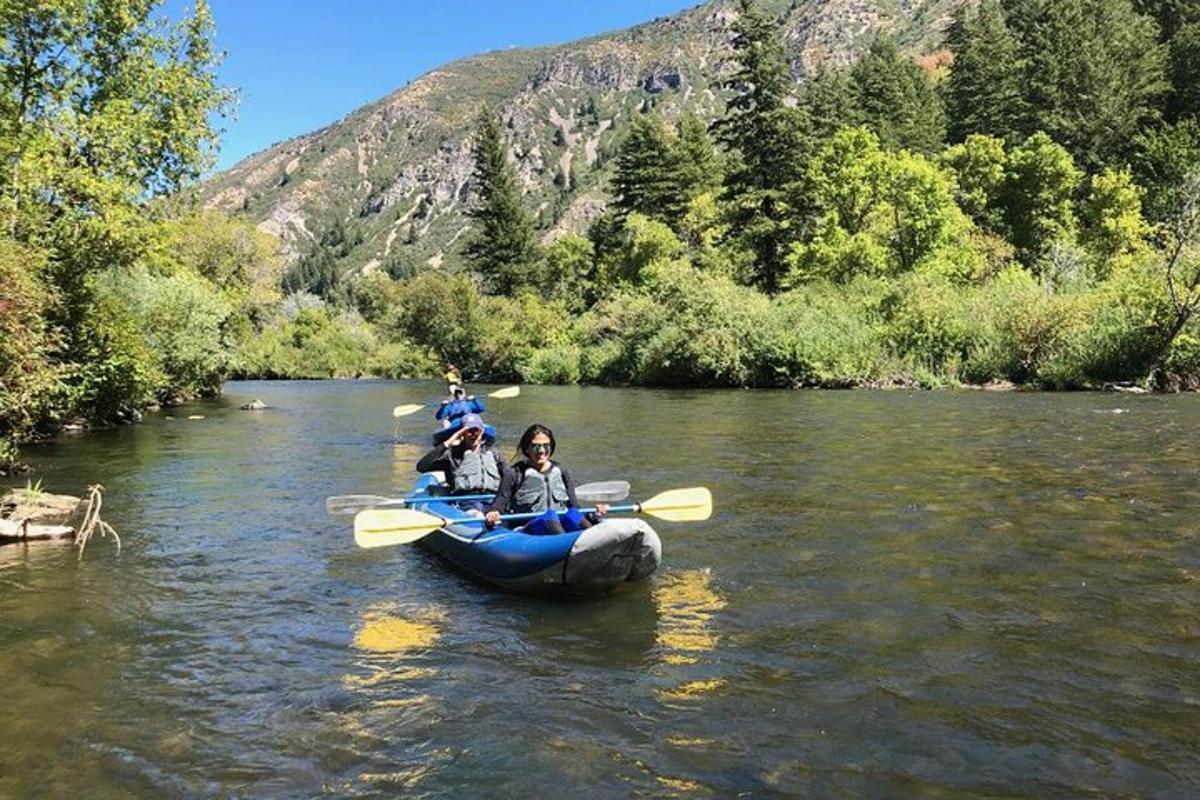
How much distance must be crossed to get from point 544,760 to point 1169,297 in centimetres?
3118

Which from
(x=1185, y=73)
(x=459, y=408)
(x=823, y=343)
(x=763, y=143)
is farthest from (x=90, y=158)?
(x=1185, y=73)

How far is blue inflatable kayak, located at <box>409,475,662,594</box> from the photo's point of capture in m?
7.50

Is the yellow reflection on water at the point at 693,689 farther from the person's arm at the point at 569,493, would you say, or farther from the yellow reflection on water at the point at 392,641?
the person's arm at the point at 569,493

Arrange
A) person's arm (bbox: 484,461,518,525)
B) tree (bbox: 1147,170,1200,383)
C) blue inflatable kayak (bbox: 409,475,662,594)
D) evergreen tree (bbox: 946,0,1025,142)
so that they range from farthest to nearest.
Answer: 1. evergreen tree (bbox: 946,0,1025,142)
2. tree (bbox: 1147,170,1200,383)
3. person's arm (bbox: 484,461,518,525)
4. blue inflatable kayak (bbox: 409,475,662,594)

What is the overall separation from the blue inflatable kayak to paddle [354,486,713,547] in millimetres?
345

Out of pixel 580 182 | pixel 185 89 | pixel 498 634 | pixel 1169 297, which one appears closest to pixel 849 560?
pixel 498 634

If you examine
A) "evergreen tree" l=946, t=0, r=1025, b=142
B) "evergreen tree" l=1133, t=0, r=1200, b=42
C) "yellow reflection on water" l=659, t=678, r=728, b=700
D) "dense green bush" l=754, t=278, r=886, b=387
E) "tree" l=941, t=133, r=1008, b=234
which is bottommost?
"yellow reflection on water" l=659, t=678, r=728, b=700

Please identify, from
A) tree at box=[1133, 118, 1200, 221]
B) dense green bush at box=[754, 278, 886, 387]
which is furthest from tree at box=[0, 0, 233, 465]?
tree at box=[1133, 118, 1200, 221]

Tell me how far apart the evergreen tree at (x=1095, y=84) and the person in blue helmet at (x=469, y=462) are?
54.6m

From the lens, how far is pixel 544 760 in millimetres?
4914

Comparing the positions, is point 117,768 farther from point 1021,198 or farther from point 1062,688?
point 1021,198

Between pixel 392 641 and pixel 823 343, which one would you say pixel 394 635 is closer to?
pixel 392 641

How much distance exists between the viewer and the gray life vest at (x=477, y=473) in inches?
413

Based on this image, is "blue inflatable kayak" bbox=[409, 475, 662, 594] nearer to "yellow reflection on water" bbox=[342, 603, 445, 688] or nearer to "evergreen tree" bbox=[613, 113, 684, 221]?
"yellow reflection on water" bbox=[342, 603, 445, 688]
